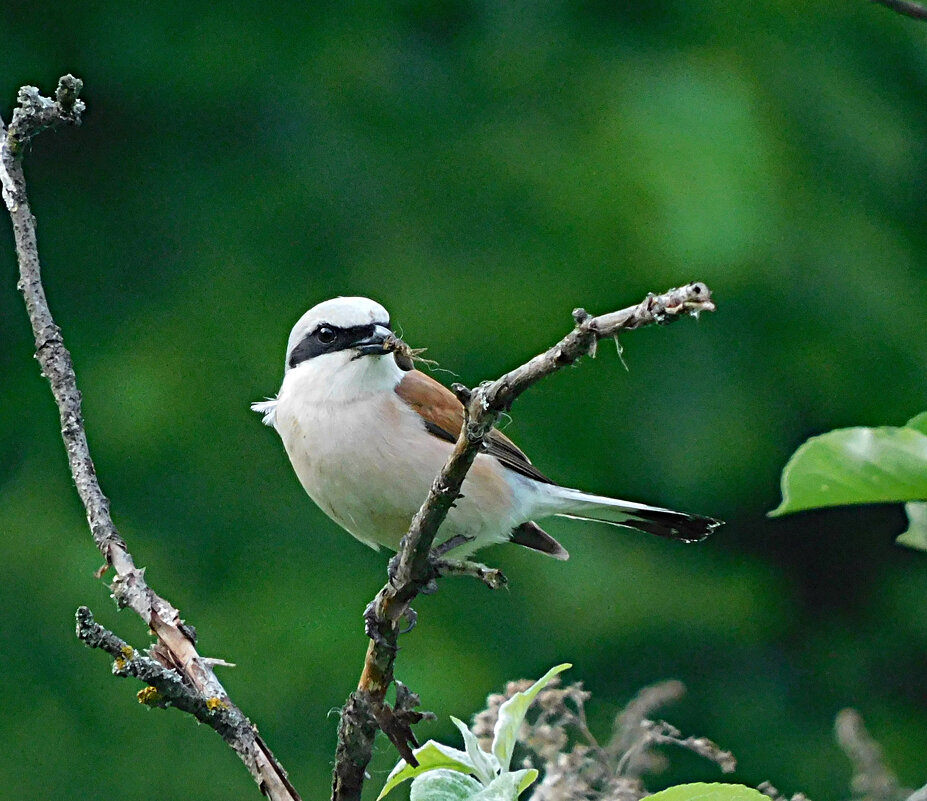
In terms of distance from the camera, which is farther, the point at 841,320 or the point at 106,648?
the point at 841,320

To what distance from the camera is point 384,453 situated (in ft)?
7.57

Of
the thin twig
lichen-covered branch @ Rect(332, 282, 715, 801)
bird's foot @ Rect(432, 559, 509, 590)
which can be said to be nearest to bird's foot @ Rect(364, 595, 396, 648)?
lichen-covered branch @ Rect(332, 282, 715, 801)

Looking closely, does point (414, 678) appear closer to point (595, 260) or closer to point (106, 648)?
point (595, 260)

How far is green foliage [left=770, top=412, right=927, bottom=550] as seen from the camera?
1083 millimetres

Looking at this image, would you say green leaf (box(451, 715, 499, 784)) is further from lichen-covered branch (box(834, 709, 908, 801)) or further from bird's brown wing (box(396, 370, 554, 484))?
bird's brown wing (box(396, 370, 554, 484))

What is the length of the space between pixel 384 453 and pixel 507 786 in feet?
3.98

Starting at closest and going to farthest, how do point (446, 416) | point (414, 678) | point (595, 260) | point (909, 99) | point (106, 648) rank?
point (106, 648) < point (446, 416) < point (414, 678) < point (595, 260) < point (909, 99)

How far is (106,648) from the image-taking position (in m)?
1.22

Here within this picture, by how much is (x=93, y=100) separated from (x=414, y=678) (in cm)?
283

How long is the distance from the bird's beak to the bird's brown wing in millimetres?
211

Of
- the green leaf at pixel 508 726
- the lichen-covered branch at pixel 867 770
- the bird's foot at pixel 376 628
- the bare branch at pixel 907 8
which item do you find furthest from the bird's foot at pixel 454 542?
the bare branch at pixel 907 8

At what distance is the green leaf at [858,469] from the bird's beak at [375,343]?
120cm

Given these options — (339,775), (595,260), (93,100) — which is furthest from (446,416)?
(93,100)

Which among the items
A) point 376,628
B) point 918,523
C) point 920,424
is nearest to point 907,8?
point 920,424
